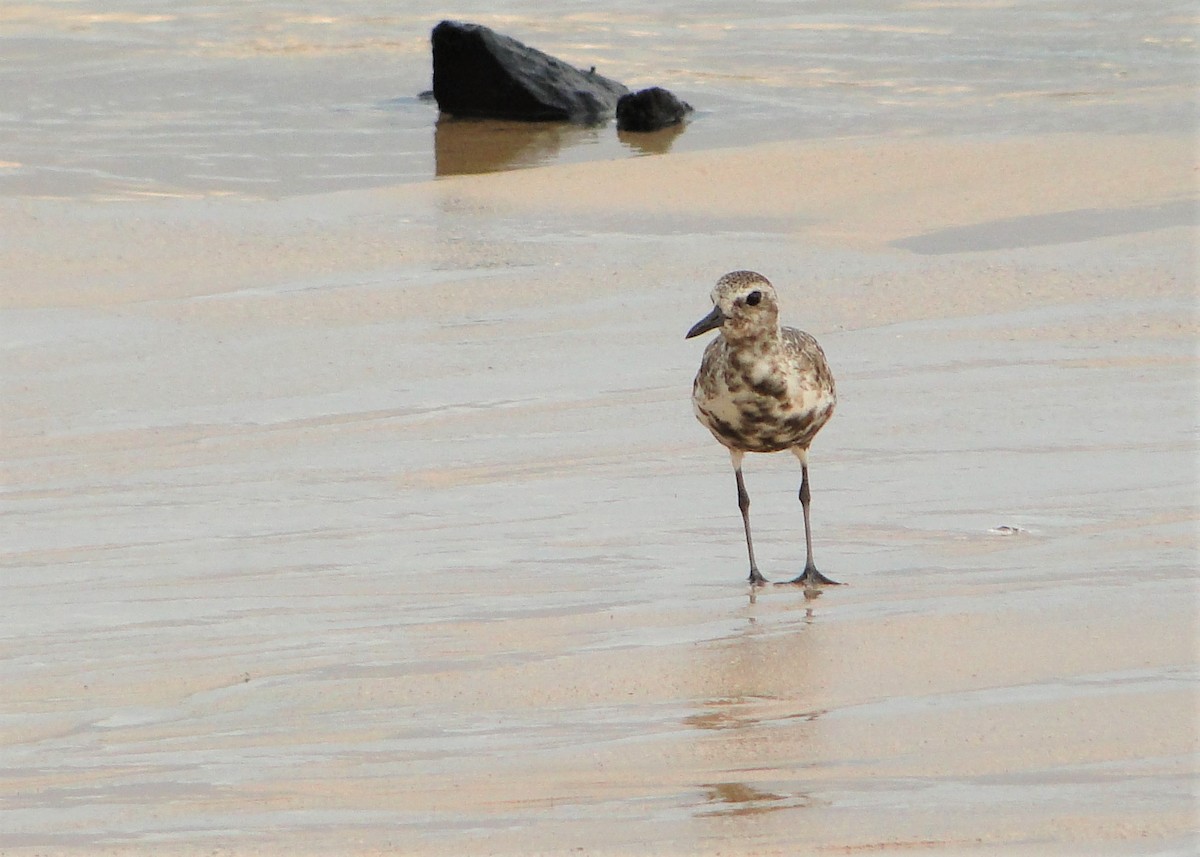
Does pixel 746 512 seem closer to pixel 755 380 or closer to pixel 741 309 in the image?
pixel 755 380

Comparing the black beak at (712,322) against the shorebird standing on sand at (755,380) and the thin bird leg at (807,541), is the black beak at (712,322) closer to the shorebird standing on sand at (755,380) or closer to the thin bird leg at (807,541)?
the shorebird standing on sand at (755,380)

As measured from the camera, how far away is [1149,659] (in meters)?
5.50

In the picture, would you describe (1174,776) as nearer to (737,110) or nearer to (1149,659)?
(1149,659)

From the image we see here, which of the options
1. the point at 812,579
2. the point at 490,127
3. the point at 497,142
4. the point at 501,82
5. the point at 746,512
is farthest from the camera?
the point at 501,82

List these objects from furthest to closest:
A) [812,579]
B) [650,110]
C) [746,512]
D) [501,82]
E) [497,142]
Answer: [501,82]
[497,142]
[650,110]
[746,512]
[812,579]

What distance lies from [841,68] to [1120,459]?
12.6 m

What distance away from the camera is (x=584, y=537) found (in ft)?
23.5

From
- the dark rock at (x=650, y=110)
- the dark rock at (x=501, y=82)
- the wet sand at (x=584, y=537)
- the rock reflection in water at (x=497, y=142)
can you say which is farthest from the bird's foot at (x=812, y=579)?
the dark rock at (x=501, y=82)

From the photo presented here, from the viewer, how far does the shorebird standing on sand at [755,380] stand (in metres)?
6.99

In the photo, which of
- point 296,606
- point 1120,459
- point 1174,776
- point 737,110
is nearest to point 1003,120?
point 737,110

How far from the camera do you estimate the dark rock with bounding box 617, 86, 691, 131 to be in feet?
56.2

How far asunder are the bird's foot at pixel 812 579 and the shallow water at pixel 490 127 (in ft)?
28.2

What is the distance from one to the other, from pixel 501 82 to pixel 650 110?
1.94 m

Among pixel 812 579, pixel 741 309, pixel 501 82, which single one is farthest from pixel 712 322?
pixel 501 82
